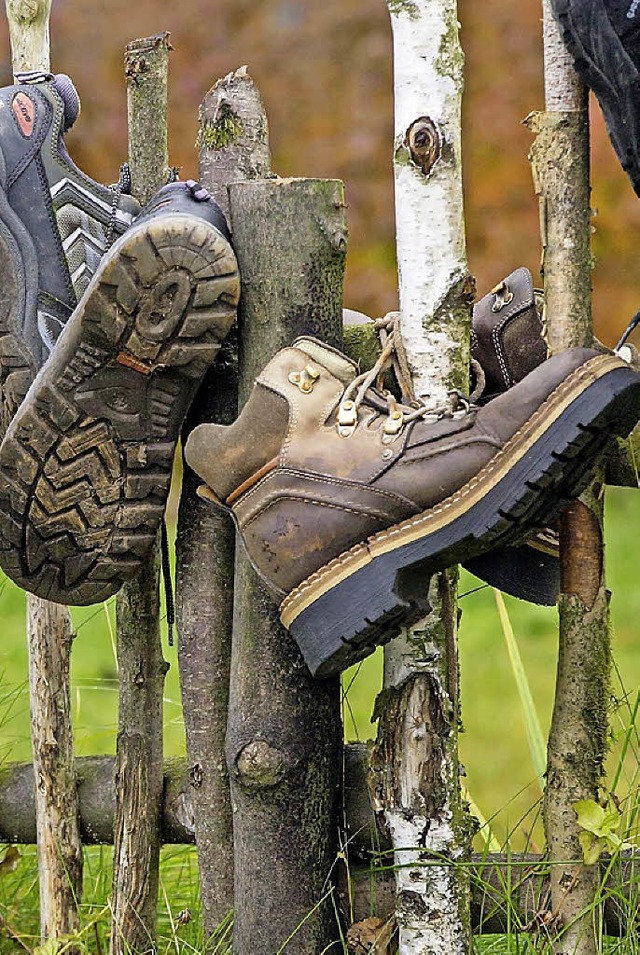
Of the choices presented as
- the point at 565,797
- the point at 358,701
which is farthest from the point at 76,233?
the point at 358,701

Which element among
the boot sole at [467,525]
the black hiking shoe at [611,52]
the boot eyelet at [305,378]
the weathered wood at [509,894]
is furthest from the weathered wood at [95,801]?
the black hiking shoe at [611,52]

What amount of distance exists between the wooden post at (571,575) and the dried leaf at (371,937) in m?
0.19

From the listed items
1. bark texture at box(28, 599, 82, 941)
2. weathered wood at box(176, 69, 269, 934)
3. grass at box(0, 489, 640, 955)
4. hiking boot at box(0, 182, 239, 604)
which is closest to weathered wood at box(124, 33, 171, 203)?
weathered wood at box(176, 69, 269, 934)

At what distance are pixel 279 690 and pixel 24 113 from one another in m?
0.79

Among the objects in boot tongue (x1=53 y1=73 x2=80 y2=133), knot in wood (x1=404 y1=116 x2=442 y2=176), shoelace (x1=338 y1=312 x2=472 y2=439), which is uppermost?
boot tongue (x1=53 y1=73 x2=80 y2=133)

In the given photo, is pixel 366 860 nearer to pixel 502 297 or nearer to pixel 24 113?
pixel 502 297

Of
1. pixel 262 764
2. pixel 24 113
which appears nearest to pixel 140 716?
pixel 262 764

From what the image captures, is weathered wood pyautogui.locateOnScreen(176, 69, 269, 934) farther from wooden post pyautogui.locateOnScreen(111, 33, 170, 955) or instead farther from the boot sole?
the boot sole

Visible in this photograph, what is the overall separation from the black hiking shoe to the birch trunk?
12 cm

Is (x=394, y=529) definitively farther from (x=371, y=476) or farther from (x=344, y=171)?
(x=344, y=171)

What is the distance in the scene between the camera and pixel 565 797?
4.49ft

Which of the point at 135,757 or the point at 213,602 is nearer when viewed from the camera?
the point at 213,602

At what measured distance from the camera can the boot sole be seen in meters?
1.16

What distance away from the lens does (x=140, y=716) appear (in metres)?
1.68
